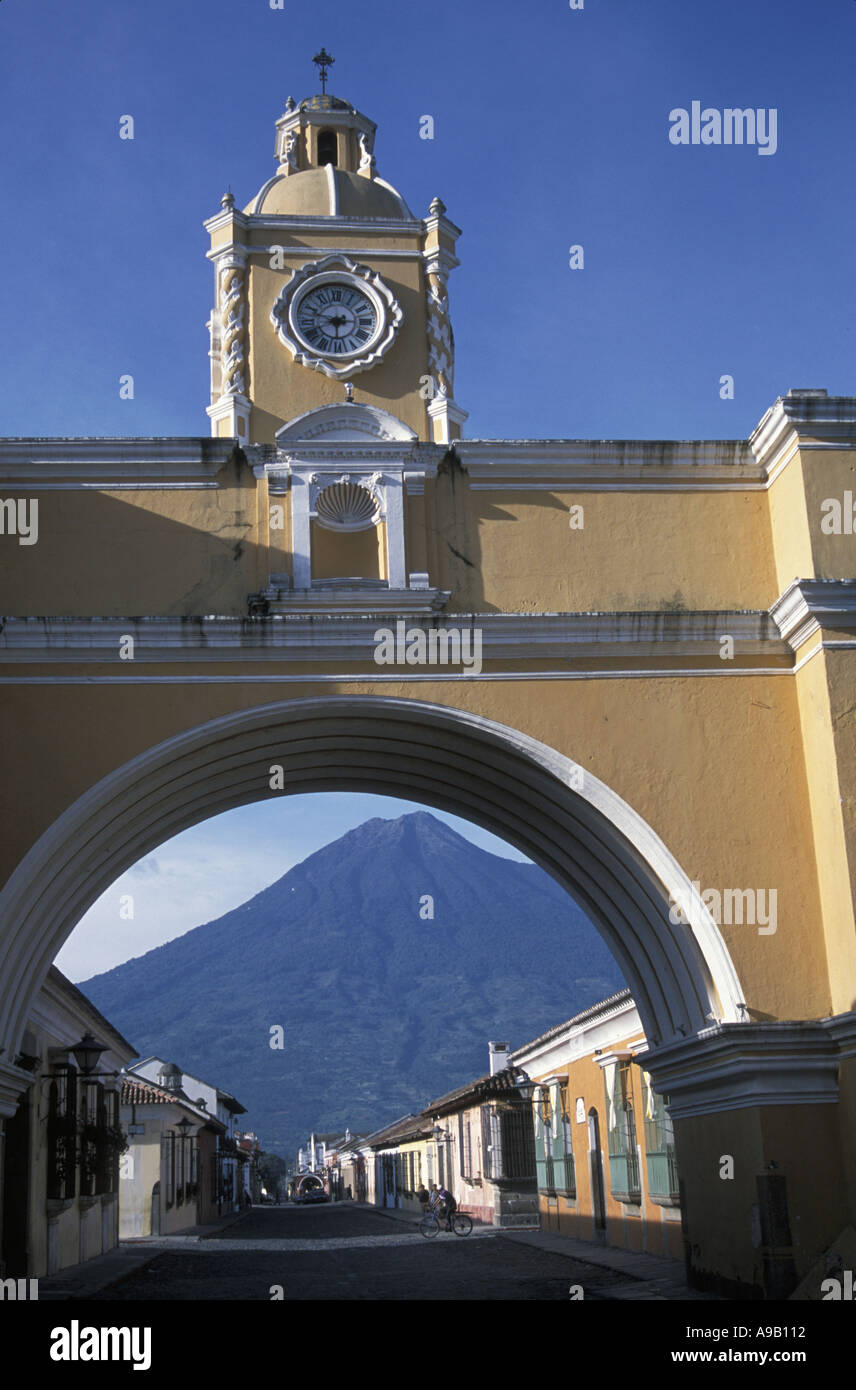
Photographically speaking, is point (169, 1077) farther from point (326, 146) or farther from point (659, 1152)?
point (326, 146)

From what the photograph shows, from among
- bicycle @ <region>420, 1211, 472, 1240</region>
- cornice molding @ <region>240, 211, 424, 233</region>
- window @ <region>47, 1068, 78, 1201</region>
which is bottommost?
bicycle @ <region>420, 1211, 472, 1240</region>

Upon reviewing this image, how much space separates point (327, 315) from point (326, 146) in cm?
220

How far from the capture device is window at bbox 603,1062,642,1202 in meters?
15.2

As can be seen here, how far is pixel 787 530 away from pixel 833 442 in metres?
0.65

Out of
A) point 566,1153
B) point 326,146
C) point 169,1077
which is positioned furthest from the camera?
point 169,1077

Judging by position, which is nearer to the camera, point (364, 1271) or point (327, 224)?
point (327, 224)

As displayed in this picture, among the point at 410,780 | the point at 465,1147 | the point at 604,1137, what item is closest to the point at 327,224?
the point at 410,780

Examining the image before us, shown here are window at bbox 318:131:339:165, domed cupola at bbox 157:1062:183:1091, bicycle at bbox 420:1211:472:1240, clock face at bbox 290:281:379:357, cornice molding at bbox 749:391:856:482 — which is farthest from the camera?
domed cupola at bbox 157:1062:183:1091

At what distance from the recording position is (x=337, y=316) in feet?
35.6

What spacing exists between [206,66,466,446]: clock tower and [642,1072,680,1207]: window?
6690 millimetres

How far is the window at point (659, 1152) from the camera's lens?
13.4 meters

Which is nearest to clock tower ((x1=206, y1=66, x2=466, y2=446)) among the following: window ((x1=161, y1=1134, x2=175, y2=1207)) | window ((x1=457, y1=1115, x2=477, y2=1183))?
window ((x1=161, y1=1134, x2=175, y2=1207))

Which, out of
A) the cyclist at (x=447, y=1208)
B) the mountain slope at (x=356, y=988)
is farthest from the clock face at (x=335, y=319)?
the mountain slope at (x=356, y=988)

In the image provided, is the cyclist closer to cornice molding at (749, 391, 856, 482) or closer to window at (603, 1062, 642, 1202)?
window at (603, 1062, 642, 1202)
